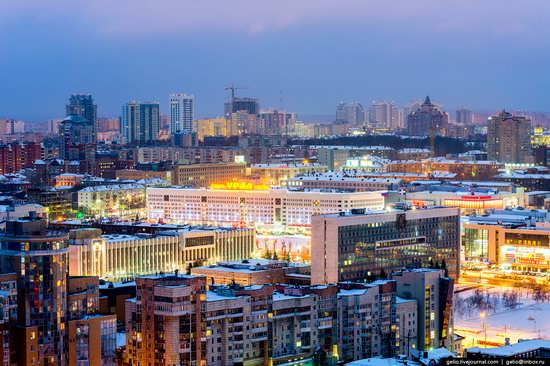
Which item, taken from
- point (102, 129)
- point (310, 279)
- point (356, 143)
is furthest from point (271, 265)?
point (102, 129)

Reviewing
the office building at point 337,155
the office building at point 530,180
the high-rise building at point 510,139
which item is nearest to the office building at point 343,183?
the office building at point 530,180

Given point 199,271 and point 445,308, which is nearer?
point 445,308

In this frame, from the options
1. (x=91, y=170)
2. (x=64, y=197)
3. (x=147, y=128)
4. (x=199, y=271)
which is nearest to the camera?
(x=199, y=271)

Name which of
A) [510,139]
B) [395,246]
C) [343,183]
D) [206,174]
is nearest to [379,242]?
[395,246]

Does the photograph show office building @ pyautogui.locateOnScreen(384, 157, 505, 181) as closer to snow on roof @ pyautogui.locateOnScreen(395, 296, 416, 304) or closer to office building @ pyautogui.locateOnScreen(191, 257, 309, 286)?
office building @ pyautogui.locateOnScreen(191, 257, 309, 286)

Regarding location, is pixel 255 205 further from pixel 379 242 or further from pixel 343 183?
pixel 379 242

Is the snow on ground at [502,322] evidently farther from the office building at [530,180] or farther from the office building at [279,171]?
the office building at [530,180]

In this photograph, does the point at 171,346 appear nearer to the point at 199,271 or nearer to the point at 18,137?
the point at 199,271
